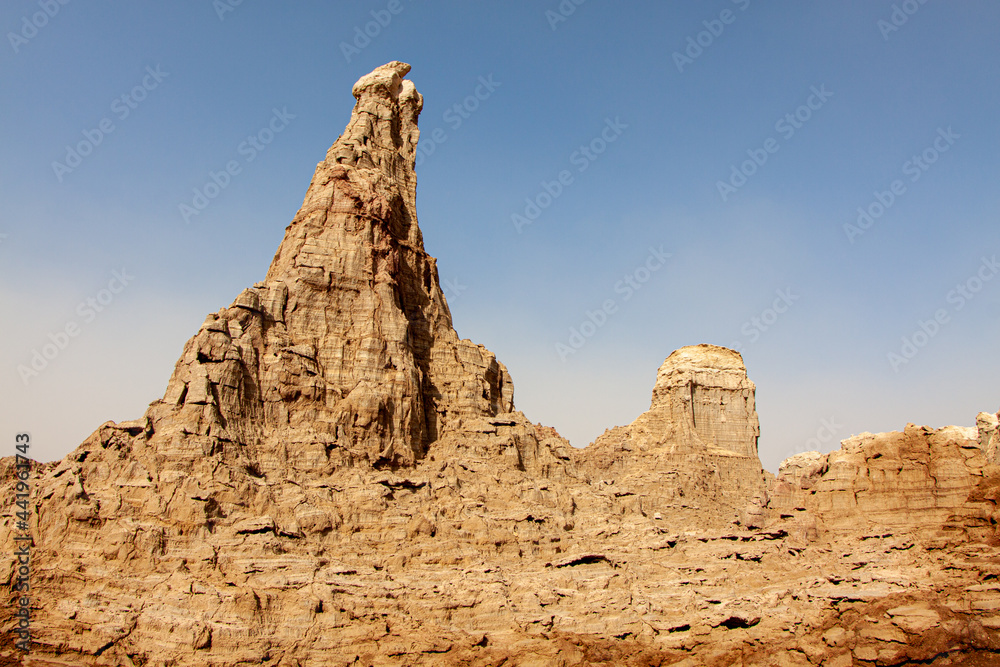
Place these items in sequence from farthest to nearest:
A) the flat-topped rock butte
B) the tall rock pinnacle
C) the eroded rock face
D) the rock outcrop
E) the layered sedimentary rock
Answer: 1. the layered sedimentary rock
2. the tall rock pinnacle
3. the rock outcrop
4. the eroded rock face
5. the flat-topped rock butte

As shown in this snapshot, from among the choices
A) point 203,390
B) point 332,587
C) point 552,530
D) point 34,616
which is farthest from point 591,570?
point 34,616

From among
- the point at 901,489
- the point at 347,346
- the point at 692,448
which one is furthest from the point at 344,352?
the point at 692,448

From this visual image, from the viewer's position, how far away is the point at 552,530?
52688 millimetres

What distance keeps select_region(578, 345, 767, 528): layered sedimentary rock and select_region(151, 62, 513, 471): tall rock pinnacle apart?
45.3 feet

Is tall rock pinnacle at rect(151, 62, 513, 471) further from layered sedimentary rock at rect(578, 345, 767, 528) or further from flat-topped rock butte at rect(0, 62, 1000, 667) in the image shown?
layered sedimentary rock at rect(578, 345, 767, 528)

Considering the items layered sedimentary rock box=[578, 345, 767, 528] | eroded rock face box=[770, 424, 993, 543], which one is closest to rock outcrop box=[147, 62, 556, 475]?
layered sedimentary rock box=[578, 345, 767, 528]

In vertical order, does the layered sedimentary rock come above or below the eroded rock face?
above

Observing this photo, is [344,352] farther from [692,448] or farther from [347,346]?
[692,448]

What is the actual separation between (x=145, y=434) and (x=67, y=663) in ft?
41.7

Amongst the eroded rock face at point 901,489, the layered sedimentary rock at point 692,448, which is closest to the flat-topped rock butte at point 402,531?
the eroded rock face at point 901,489

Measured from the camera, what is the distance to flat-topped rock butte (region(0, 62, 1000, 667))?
41.8m

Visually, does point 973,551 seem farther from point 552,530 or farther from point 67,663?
point 67,663

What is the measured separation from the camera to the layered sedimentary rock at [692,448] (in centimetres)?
6606

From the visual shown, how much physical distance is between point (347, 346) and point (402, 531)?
13230mm
